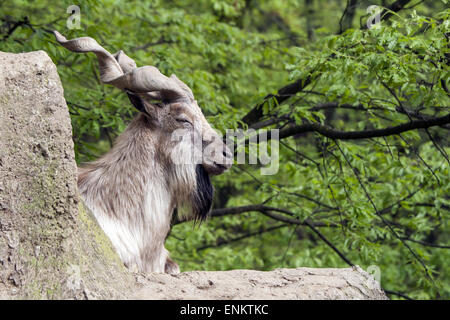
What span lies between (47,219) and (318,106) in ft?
14.2

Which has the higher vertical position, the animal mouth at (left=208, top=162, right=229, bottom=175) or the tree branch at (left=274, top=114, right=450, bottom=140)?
the tree branch at (left=274, top=114, right=450, bottom=140)

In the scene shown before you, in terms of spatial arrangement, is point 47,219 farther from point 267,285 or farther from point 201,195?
point 201,195

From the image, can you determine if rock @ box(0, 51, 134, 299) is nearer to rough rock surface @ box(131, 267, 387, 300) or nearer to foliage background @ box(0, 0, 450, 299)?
rough rock surface @ box(131, 267, 387, 300)

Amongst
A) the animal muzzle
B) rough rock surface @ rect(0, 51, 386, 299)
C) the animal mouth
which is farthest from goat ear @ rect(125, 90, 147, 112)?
rough rock surface @ rect(0, 51, 386, 299)

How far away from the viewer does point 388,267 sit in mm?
10586

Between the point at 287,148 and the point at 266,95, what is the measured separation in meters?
0.94

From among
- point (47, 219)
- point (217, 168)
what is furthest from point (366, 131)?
point (47, 219)

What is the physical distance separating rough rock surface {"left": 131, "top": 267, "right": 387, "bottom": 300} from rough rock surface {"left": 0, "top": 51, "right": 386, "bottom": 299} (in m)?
0.01

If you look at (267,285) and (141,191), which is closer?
(267,285)

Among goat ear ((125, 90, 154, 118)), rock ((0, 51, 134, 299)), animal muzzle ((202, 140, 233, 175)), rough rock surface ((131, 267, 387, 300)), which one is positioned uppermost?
goat ear ((125, 90, 154, 118))

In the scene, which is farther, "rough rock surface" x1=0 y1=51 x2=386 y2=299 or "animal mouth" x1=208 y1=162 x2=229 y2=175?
"animal mouth" x1=208 y1=162 x2=229 y2=175

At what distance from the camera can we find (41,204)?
3590 millimetres

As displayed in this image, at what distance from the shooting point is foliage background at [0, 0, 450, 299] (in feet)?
19.1

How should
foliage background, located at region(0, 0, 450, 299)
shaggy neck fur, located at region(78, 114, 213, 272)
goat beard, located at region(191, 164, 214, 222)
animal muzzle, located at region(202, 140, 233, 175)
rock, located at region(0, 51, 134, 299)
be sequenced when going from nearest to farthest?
rock, located at region(0, 51, 134, 299), shaggy neck fur, located at region(78, 114, 213, 272), animal muzzle, located at region(202, 140, 233, 175), goat beard, located at region(191, 164, 214, 222), foliage background, located at region(0, 0, 450, 299)
